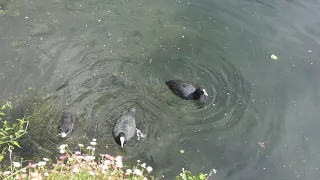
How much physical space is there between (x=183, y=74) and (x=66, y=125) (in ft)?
9.27

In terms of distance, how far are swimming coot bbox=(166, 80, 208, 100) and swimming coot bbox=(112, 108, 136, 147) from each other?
115 centimetres

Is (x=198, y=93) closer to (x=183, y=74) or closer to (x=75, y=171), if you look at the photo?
(x=183, y=74)

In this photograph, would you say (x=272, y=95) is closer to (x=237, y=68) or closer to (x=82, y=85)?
(x=237, y=68)

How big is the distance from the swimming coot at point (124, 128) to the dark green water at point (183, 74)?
189mm

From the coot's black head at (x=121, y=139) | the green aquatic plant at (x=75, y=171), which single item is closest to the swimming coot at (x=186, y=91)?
the coot's black head at (x=121, y=139)

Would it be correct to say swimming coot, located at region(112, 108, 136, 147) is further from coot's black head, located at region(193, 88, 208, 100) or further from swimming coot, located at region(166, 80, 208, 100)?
coot's black head, located at region(193, 88, 208, 100)

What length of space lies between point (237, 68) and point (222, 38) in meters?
1.04

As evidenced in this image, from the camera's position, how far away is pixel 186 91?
26.9 ft

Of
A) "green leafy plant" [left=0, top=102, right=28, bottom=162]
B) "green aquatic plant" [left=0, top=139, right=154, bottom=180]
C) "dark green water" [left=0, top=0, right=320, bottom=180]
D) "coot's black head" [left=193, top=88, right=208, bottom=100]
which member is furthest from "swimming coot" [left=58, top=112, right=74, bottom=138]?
"coot's black head" [left=193, top=88, right=208, bottom=100]

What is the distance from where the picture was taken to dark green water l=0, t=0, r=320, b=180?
745cm

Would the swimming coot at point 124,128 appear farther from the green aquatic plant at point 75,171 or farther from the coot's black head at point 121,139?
the green aquatic plant at point 75,171

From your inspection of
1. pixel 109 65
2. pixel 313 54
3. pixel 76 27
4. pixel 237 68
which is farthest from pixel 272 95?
pixel 76 27

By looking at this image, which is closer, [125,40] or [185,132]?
[185,132]

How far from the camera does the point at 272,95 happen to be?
8.65 m
